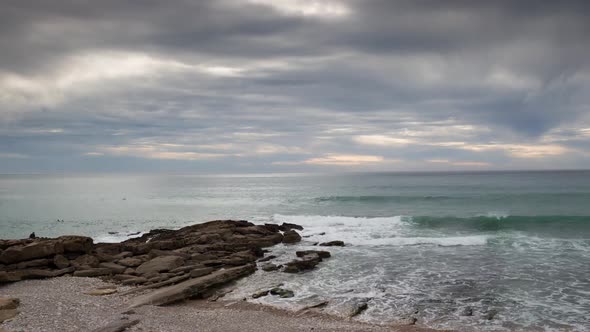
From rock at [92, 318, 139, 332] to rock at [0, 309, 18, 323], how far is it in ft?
10.5

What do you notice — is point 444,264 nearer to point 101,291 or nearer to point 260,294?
point 260,294

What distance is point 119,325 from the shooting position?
1102 centimetres

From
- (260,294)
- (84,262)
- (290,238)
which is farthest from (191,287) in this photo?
(290,238)

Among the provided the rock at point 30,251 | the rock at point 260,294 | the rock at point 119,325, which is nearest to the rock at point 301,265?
the rock at point 260,294

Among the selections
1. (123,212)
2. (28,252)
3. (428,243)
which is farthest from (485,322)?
(123,212)

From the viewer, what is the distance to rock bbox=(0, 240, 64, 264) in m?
17.4

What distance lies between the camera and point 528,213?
4112 centimetres

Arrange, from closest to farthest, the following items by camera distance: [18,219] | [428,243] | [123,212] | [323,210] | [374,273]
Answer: [374,273], [428,243], [18,219], [323,210], [123,212]

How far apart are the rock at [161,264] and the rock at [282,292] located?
5.34m

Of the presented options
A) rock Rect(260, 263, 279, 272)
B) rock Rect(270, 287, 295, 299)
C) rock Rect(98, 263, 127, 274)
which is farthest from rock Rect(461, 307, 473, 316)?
rock Rect(98, 263, 127, 274)

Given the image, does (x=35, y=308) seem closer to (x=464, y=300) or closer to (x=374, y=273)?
(x=374, y=273)

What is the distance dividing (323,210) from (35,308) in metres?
39.1

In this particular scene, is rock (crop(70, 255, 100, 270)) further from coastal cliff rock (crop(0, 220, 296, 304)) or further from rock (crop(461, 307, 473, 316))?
rock (crop(461, 307, 473, 316))

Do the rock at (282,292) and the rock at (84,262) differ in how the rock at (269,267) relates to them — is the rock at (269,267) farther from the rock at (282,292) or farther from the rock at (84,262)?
the rock at (84,262)
